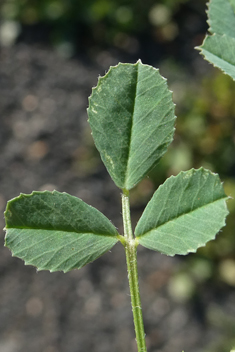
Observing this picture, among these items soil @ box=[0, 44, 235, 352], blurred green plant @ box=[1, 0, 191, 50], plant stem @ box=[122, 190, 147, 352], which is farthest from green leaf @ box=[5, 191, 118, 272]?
blurred green plant @ box=[1, 0, 191, 50]

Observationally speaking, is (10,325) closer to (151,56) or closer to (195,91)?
(195,91)

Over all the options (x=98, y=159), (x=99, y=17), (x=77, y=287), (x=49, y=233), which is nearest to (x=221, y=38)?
(x=49, y=233)

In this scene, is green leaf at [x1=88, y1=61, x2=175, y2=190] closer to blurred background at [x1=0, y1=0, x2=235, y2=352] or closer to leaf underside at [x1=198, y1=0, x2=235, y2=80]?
leaf underside at [x1=198, y1=0, x2=235, y2=80]

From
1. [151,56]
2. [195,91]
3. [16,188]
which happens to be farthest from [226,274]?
[151,56]

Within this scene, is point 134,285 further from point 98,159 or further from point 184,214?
point 98,159

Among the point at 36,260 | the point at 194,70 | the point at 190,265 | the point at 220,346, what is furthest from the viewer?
the point at 194,70

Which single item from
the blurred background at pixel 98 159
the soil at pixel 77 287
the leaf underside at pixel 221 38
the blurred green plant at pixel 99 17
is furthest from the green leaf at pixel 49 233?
the blurred green plant at pixel 99 17
